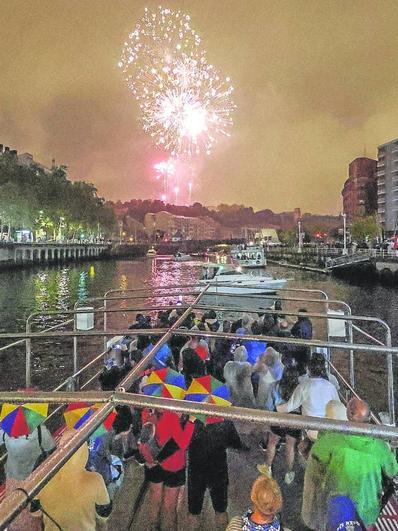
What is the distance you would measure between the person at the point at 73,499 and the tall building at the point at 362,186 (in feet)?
535

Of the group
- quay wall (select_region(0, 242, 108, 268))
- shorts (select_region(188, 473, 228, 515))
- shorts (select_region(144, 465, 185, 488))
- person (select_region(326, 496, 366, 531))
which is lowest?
shorts (select_region(188, 473, 228, 515))

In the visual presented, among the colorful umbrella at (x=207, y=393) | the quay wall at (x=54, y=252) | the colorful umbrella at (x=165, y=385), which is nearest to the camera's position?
the colorful umbrella at (x=207, y=393)

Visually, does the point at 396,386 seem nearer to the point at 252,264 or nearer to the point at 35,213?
the point at 252,264

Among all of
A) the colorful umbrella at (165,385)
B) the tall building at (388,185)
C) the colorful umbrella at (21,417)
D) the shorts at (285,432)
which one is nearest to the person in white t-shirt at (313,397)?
the shorts at (285,432)

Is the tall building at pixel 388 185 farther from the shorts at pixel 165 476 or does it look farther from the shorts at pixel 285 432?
the shorts at pixel 165 476

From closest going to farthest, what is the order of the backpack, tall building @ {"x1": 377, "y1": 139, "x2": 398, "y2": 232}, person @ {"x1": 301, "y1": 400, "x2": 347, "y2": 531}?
1. person @ {"x1": 301, "y1": 400, "x2": 347, "y2": 531}
2. the backpack
3. tall building @ {"x1": 377, "y1": 139, "x2": 398, "y2": 232}

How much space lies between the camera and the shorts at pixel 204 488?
4609mm

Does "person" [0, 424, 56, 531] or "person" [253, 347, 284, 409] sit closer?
"person" [0, 424, 56, 531]

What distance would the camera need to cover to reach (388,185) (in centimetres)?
13238

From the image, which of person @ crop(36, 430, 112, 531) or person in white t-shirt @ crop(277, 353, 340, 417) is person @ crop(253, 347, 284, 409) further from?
person @ crop(36, 430, 112, 531)

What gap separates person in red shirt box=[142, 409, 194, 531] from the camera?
4.37 m

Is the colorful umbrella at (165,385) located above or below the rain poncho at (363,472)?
above

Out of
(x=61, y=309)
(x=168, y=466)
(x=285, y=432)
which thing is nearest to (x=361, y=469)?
(x=168, y=466)

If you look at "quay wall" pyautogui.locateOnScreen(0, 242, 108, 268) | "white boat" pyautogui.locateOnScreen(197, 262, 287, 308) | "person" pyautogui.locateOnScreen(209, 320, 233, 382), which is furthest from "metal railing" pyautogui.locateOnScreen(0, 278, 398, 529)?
"quay wall" pyautogui.locateOnScreen(0, 242, 108, 268)
